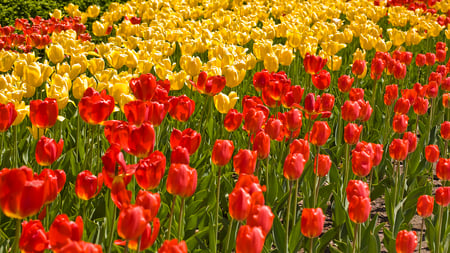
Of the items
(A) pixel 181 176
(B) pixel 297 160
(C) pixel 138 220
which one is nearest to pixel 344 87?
(B) pixel 297 160

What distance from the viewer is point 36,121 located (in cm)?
258

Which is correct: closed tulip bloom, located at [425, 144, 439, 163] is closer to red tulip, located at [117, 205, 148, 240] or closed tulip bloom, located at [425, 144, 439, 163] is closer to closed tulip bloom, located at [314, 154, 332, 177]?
closed tulip bloom, located at [314, 154, 332, 177]

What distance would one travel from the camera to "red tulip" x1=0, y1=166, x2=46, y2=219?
4.76 ft

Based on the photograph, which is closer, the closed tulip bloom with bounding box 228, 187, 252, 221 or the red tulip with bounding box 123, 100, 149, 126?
the closed tulip bloom with bounding box 228, 187, 252, 221

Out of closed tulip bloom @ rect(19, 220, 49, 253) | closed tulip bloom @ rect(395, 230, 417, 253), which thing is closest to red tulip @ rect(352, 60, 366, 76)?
closed tulip bloom @ rect(395, 230, 417, 253)

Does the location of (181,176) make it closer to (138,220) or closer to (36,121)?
(138,220)

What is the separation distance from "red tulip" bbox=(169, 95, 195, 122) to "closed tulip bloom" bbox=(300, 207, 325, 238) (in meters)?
1.23

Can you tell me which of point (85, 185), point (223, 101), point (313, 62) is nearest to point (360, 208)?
point (85, 185)

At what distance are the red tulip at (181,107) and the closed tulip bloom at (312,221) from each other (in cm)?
123

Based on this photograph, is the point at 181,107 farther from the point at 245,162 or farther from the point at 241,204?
the point at 241,204

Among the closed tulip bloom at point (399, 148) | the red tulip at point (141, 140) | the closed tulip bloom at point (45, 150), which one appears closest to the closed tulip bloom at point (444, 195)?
the closed tulip bloom at point (399, 148)

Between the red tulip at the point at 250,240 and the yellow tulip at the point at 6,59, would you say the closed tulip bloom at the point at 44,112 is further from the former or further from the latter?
the yellow tulip at the point at 6,59

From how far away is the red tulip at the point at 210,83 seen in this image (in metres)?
3.33

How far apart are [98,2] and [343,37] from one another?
522 centimetres
